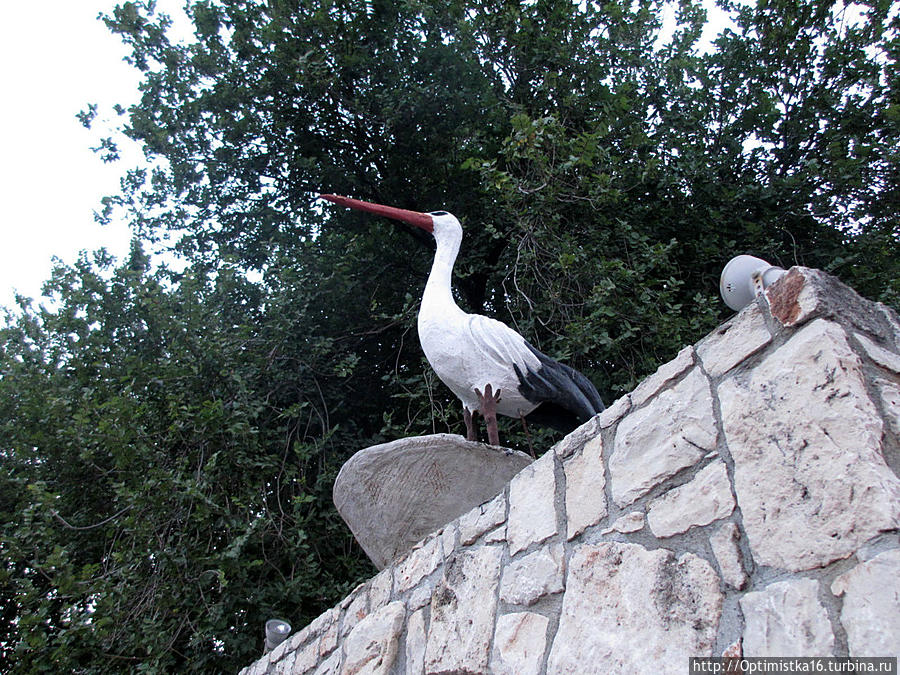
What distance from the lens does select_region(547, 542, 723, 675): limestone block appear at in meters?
1.43

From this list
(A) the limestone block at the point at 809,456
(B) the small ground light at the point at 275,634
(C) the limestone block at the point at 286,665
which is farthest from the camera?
(B) the small ground light at the point at 275,634

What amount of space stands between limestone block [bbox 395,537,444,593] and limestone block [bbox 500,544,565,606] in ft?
1.29

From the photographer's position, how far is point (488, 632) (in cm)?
199

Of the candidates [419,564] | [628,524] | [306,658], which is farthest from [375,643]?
[628,524]

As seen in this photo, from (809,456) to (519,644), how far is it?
0.93m

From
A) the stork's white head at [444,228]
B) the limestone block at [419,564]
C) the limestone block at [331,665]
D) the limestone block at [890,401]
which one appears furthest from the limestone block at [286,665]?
the limestone block at [890,401]

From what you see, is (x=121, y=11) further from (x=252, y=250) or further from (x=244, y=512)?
(x=244, y=512)

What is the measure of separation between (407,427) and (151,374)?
80.6 inches

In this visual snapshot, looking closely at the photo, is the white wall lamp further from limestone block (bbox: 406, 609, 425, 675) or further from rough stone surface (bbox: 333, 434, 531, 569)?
limestone block (bbox: 406, 609, 425, 675)

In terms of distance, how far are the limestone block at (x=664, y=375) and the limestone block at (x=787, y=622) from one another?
1.97 feet

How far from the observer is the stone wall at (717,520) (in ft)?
4.07

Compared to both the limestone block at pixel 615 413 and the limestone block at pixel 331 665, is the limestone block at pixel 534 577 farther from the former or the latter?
the limestone block at pixel 331 665

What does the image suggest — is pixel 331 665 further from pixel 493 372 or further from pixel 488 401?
pixel 493 372

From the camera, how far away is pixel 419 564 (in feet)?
8.07
